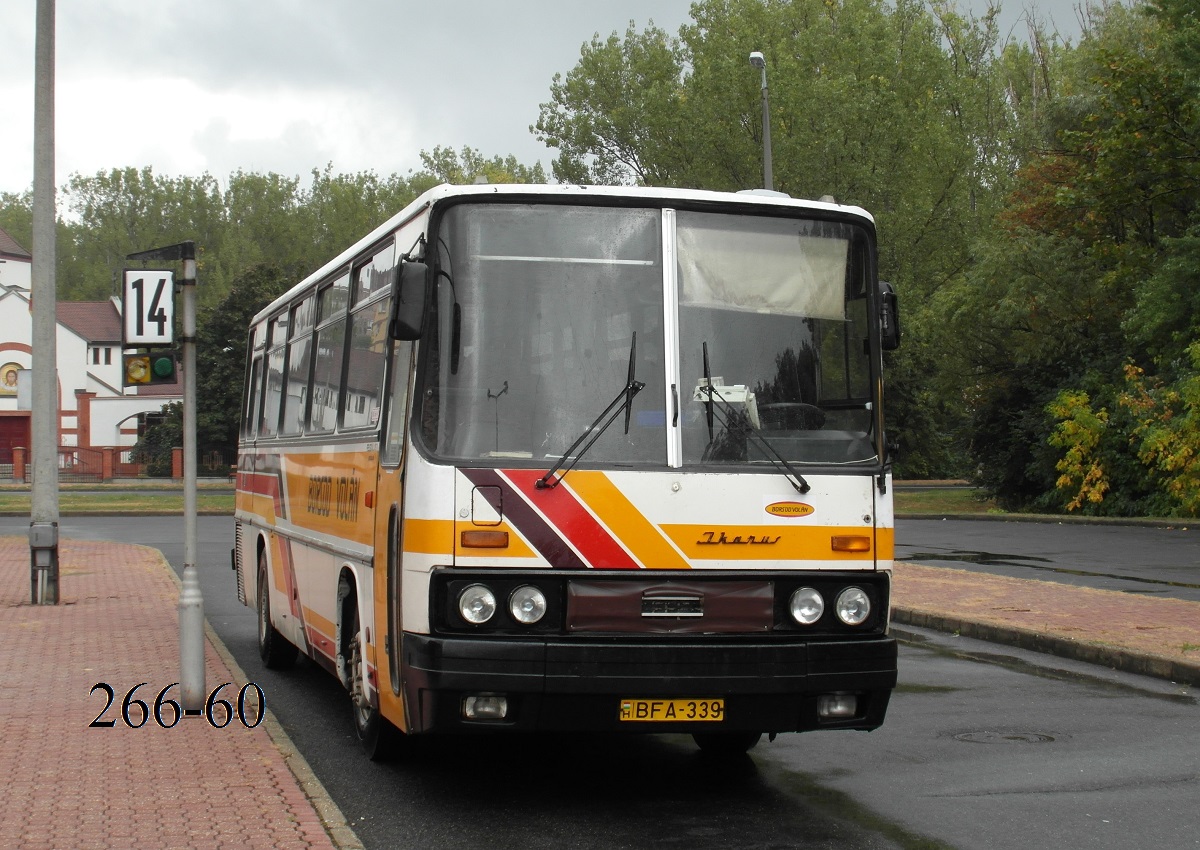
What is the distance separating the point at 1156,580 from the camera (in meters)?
19.0

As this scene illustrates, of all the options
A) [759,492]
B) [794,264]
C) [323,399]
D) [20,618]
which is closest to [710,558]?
[759,492]

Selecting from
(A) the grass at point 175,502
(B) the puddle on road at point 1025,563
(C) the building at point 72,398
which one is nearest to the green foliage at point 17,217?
(C) the building at point 72,398

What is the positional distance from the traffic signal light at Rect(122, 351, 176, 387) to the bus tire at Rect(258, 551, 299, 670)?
262 cm

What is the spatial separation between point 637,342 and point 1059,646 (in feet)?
24.3

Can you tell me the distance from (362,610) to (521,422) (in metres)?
1.73

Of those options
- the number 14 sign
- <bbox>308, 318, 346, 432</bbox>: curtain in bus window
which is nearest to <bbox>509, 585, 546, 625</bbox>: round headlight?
<bbox>308, 318, 346, 432</bbox>: curtain in bus window

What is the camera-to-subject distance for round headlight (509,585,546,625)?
6668mm

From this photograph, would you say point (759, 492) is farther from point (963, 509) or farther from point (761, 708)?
point (963, 509)

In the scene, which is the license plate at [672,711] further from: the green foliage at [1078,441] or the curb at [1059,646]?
the green foliage at [1078,441]

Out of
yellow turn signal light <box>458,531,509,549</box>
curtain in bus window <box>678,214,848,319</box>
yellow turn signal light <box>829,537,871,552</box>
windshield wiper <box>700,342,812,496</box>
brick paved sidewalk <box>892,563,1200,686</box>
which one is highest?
curtain in bus window <box>678,214,848,319</box>

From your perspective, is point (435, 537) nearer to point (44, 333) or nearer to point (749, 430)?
point (749, 430)

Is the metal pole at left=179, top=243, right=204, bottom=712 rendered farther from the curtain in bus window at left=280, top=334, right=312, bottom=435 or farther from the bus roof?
the bus roof

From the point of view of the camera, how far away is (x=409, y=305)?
268 inches

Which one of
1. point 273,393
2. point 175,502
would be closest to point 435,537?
point 273,393
